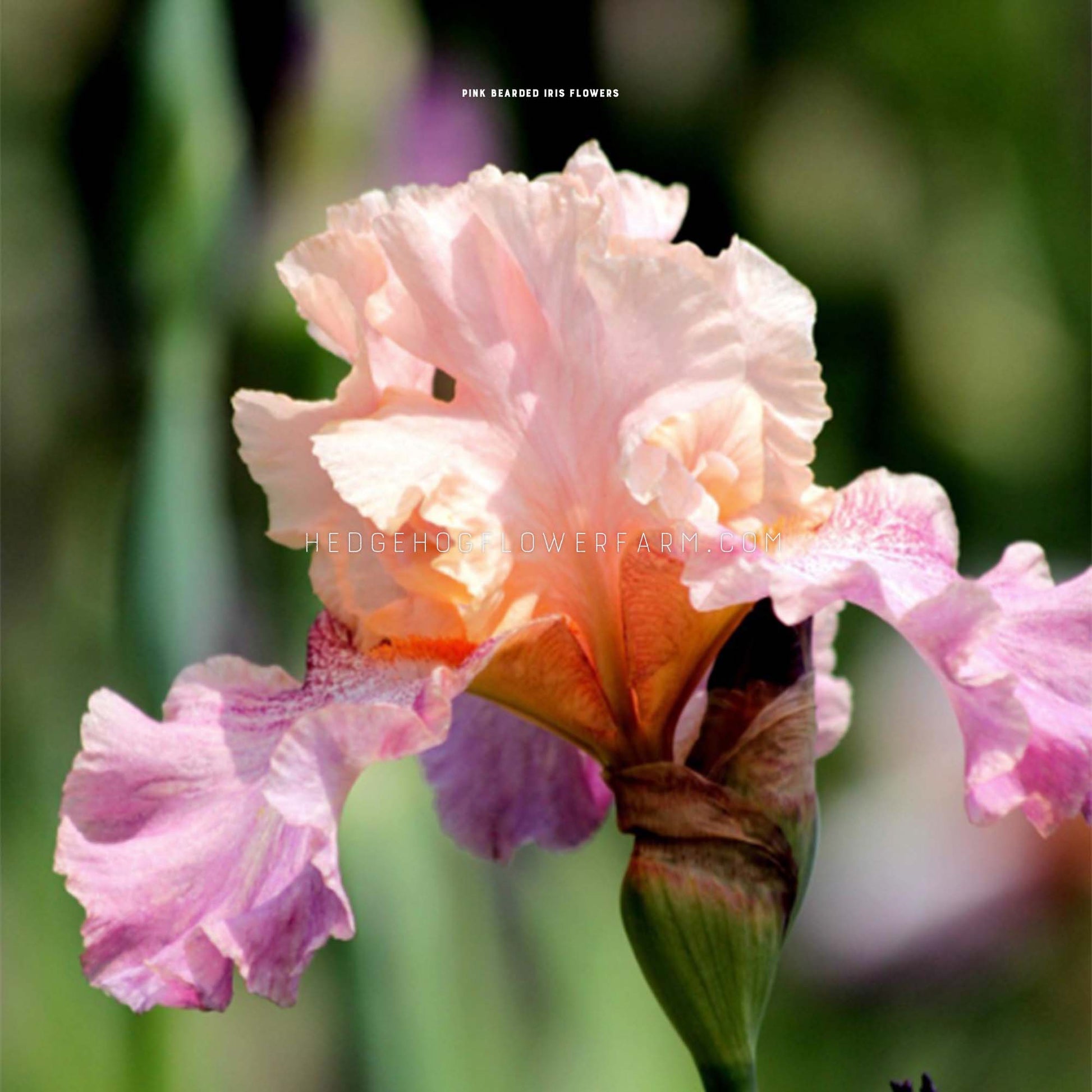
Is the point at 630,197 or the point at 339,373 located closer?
the point at 630,197

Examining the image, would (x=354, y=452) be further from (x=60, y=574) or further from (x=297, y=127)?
(x=60, y=574)

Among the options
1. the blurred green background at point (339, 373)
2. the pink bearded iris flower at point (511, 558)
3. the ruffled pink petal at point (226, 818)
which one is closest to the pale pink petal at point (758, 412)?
the pink bearded iris flower at point (511, 558)

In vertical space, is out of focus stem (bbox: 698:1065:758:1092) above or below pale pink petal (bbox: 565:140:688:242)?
Answer: below

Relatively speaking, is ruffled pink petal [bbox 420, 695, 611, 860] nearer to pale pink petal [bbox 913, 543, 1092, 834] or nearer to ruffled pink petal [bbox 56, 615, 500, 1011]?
ruffled pink petal [bbox 56, 615, 500, 1011]

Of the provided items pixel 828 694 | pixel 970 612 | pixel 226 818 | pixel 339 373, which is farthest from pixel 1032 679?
pixel 339 373

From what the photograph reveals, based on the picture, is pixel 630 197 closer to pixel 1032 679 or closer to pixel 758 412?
pixel 758 412

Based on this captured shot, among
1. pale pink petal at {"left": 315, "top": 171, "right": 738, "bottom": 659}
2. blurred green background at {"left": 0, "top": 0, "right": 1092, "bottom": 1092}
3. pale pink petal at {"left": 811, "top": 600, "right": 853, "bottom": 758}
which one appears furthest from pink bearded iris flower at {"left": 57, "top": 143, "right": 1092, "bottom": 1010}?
blurred green background at {"left": 0, "top": 0, "right": 1092, "bottom": 1092}
